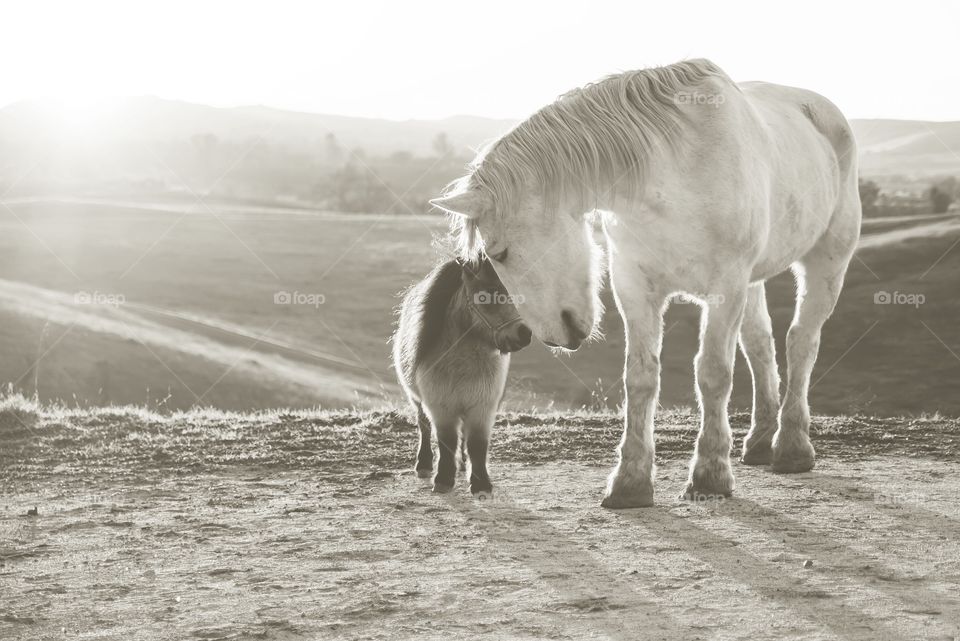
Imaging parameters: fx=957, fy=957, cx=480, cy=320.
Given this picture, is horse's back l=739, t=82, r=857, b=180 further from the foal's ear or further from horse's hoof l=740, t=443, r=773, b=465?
the foal's ear

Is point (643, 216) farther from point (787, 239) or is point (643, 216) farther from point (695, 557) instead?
point (695, 557)

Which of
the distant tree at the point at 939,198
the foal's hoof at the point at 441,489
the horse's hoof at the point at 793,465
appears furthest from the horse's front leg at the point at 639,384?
the distant tree at the point at 939,198

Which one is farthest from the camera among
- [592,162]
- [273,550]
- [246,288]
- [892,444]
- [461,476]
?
[246,288]

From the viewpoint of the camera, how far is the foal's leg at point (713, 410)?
5238mm

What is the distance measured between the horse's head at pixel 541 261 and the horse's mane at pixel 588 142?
0.21 feet

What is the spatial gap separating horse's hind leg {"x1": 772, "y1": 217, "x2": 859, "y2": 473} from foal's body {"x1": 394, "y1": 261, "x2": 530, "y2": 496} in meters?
2.01

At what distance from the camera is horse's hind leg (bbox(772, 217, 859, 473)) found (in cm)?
617

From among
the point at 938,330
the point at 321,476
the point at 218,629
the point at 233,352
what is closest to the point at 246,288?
the point at 233,352

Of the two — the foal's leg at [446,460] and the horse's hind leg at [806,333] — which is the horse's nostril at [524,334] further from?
the horse's hind leg at [806,333]

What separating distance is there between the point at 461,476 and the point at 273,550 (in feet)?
6.36

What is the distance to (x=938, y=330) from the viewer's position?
20.9 m

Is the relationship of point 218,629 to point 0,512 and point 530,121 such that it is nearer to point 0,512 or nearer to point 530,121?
point 0,512

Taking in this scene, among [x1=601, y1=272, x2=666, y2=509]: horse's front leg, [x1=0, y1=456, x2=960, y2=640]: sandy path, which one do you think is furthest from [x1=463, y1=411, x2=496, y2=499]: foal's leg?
[x1=601, y1=272, x2=666, y2=509]: horse's front leg

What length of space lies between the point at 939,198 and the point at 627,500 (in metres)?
24.8
